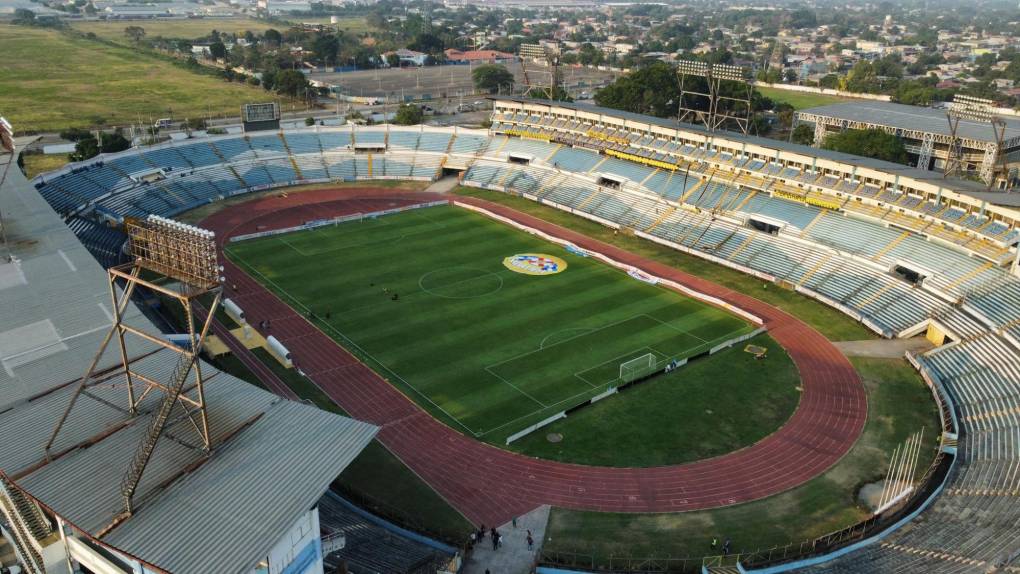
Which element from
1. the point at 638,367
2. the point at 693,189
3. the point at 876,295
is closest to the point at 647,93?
the point at 693,189

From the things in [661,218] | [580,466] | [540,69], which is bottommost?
[540,69]

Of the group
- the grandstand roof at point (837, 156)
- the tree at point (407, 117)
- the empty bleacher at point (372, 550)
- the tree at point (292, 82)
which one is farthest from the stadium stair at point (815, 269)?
the tree at point (292, 82)

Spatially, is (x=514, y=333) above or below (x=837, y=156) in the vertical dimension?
below

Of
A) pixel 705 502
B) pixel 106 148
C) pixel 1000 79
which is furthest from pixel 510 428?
pixel 1000 79

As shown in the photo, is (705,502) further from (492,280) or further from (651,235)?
(651,235)

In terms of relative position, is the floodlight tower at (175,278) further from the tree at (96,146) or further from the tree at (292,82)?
the tree at (292,82)

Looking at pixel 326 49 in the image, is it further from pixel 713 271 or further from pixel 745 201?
pixel 713 271

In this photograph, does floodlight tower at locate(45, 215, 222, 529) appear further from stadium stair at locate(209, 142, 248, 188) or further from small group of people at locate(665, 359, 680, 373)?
stadium stair at locate(209, 142, 248, 188)

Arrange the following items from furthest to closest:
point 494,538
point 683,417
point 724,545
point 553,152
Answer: point 553,152, point 683,417, point 724,545, point 494,538
